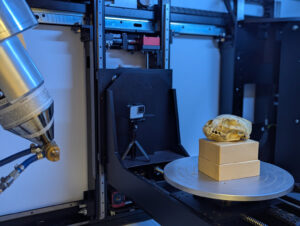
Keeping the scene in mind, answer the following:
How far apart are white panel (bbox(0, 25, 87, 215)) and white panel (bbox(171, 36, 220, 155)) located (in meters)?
0.66

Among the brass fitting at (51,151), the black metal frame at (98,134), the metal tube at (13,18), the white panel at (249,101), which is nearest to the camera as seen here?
the metal tube at (13,18)

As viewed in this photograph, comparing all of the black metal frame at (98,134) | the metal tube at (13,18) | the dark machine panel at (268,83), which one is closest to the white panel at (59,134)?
the black metal frame at (98,134)

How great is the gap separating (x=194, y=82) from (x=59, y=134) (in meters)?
0.97

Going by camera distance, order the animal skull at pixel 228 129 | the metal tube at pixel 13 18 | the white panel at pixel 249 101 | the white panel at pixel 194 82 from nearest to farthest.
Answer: the metal tube at pixel 13 18
the animal skull at pixel 228 129
the white panel at pixel 194 82
the white panel at pixel 249 101

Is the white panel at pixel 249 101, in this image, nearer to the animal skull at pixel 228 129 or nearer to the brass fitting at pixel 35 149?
the animal skull at pixel 228 129

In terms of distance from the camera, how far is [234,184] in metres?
1.04

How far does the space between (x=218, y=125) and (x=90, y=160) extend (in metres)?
0.90

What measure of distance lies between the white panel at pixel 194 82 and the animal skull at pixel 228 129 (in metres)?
0.96

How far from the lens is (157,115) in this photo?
177 cm

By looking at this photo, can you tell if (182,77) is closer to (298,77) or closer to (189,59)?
(189,59)

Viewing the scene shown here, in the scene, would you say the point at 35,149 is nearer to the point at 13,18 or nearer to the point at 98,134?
the point at 13,18

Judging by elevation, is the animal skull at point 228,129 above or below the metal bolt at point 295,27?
Answer: below

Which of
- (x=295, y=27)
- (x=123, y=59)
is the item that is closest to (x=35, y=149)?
(x=123, y=59)

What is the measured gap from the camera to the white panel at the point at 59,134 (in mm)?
1622
